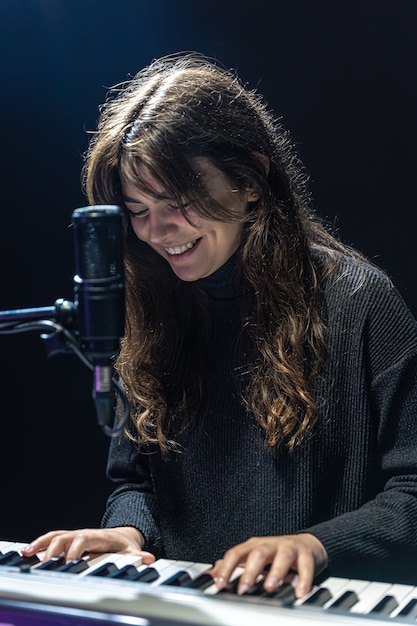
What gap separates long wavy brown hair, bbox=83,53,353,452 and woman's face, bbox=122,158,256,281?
0.02m

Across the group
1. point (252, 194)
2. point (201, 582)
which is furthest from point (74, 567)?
point (252, 194)

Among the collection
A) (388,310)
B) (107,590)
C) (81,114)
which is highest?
(81,114)

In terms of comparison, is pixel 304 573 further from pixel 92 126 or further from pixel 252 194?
pixel 92 126

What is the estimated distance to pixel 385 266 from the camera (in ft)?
8.89

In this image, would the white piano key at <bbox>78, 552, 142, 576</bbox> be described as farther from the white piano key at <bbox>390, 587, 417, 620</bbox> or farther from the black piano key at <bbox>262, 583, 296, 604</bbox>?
the white piano key at <bbox>390, 587, 417, 620</bbox>

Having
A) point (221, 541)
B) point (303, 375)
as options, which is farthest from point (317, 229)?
point (221, 541)

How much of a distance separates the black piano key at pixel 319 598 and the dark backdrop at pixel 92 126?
140cm

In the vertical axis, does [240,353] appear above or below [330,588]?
above

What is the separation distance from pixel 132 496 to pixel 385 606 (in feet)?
2.83

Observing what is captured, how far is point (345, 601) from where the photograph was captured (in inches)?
53.4

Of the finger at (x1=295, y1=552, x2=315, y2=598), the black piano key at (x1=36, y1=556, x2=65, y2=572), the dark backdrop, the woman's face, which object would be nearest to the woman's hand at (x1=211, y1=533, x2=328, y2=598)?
the finger at (x1=295, y1=552, x2=315, y2=598)

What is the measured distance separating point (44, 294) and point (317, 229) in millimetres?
1285

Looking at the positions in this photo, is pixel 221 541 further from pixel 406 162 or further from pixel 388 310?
pixel 406 162

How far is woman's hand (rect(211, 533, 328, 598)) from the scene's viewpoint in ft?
4.53
